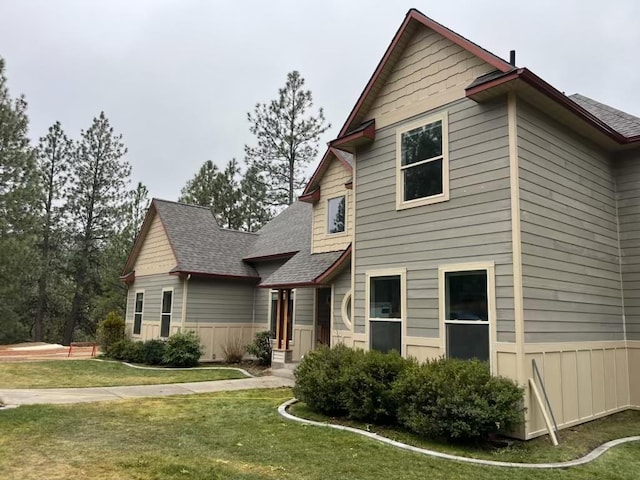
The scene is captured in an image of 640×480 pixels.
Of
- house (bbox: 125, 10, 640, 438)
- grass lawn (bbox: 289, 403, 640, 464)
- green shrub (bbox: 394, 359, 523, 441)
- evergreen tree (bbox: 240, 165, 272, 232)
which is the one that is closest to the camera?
grass lawn (bbox: 289, 403, 640, 464)

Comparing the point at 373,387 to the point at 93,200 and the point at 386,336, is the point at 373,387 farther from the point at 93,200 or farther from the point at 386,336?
the point at 93,200

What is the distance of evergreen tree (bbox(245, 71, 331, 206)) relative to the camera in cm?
3447

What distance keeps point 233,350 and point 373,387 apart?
10.7 metres

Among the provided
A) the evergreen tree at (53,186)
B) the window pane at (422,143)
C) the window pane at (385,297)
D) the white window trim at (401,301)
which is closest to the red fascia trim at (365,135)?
the window pane at (422,143)

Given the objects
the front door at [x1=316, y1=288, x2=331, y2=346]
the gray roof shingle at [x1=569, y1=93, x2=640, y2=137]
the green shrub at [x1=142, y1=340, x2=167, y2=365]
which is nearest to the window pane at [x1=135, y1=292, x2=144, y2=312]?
the green shrub at [x1=142, y1=340, x2=167, y2=365]

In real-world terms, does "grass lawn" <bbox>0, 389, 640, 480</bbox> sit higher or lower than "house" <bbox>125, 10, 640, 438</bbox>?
lower

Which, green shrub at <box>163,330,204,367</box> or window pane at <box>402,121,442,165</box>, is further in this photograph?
green shrub at <box>163,330,204,367</box>

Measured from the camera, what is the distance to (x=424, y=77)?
361 inches

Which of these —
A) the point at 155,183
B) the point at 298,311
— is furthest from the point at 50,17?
the point at 155,183

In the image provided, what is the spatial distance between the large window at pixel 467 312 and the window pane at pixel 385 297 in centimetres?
112

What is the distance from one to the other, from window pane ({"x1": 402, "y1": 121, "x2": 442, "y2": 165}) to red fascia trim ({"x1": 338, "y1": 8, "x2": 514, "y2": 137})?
4.34 ft

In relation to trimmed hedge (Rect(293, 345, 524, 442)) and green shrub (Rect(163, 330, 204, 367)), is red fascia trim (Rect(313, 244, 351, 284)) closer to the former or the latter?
trimmed hedge (Rect(293, 345, 524, 442))

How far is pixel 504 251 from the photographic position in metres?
7.31

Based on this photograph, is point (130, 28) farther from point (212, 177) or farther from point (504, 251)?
point (212, 177)
